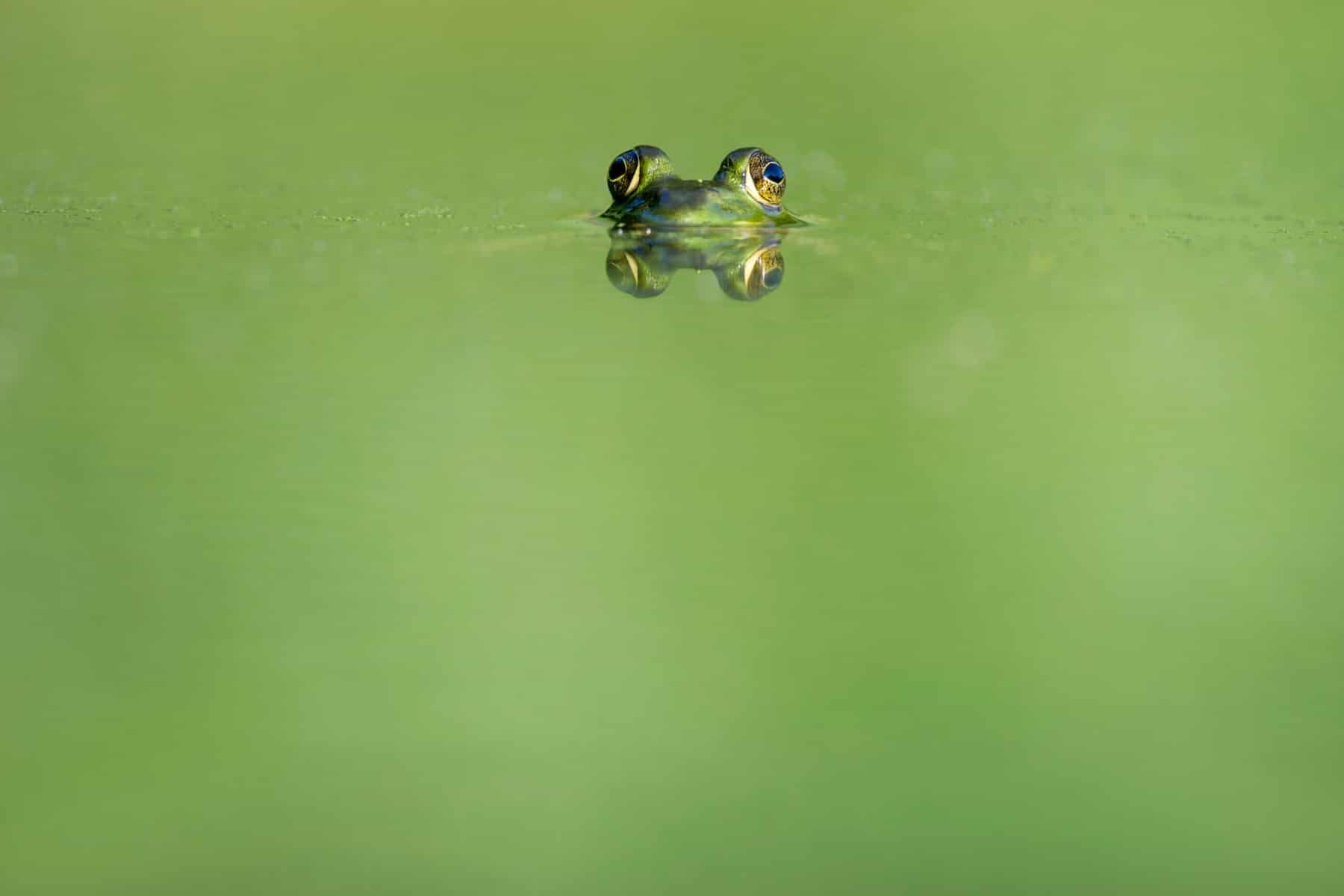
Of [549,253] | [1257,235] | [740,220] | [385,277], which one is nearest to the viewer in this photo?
[385,277]

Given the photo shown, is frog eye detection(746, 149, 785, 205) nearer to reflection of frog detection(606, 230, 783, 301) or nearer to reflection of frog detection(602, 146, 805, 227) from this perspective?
reflection of frog detection(602, 146, 805, 227)

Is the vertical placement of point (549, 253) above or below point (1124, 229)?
below

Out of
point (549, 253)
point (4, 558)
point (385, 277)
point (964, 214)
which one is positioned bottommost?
point (4, 558)

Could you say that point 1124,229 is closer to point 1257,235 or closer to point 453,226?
point 1257,235

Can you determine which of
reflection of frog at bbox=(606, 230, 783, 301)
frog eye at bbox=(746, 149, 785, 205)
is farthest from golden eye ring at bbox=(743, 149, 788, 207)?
reflection of frog at bbox=(606, 230, 783, 301)

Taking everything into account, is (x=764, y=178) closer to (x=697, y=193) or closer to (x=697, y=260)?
(x=697, y=193)

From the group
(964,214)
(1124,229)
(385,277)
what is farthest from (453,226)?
(1124,229)

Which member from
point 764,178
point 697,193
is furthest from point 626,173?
point 764,178

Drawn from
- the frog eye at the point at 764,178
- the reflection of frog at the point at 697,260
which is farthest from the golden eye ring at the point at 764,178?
the reflection of frog at the point at 697,260
